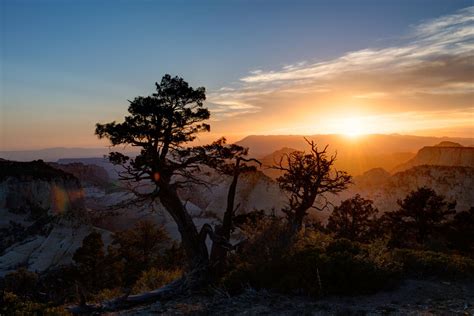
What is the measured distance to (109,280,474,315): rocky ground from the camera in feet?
28.7

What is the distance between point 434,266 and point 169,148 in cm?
1056

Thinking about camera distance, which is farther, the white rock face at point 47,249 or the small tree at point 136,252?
the white rock face at point 47,249

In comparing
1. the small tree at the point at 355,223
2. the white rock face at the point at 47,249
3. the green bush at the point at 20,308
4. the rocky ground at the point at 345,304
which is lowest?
the white rock face at the point at 47,249

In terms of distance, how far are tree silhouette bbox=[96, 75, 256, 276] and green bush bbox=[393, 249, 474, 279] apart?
6436mm

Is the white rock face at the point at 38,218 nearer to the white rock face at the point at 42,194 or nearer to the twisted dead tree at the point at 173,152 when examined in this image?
the white rock face at the point at 42,194

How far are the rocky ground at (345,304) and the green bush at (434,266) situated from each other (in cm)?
60

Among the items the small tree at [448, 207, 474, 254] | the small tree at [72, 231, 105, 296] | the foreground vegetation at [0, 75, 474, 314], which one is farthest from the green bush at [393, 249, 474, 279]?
the small tree at [72, 231, 105, 296]

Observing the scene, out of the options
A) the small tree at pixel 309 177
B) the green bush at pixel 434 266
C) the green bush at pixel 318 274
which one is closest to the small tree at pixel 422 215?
the small tree at pixel 309 177

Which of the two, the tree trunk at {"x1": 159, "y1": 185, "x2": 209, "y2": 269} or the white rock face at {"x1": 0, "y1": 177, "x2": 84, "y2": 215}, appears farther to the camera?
the white rock face at {"x1": 0, "y1": 177, "x2": 84, "y2": 215}

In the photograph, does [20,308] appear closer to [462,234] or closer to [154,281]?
[154,281]

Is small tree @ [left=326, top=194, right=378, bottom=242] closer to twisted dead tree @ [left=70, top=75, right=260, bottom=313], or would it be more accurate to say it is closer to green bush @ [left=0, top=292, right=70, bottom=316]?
twisted dead tree @ [left=70, top=75, right=260, bottom=313]

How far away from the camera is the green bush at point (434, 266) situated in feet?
38.4

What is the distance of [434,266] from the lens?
12.1 meters

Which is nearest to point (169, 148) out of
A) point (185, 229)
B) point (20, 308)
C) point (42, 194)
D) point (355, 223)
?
point (185, 229)
